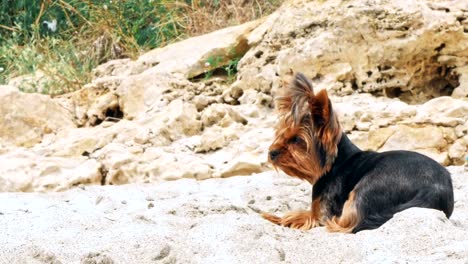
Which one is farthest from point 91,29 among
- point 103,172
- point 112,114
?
point 103,172

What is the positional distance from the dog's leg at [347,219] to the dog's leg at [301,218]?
0.42ft

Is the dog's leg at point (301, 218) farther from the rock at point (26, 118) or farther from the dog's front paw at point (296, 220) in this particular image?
the rock at point (26, 118)

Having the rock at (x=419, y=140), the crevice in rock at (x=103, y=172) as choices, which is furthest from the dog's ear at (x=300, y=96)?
the crevice in rock at (x=103, y=172)

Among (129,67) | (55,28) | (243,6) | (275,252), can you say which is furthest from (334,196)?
(55,28)

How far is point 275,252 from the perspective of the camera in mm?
4777

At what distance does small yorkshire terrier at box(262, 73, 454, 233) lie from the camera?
5.40 m

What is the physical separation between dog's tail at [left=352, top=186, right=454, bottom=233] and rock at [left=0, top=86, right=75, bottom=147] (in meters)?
3.96

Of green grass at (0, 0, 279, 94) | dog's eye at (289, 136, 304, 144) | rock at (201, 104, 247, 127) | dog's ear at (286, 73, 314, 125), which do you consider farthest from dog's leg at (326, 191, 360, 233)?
green grass at (0, 0, 279, 94)

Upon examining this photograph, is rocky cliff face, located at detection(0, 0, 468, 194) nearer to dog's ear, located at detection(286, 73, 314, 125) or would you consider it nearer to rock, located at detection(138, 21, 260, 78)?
rock, located at detection(138, 21, 260, 78)

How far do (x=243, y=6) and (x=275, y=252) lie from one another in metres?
7.69

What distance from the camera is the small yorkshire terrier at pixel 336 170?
5398 millimetres

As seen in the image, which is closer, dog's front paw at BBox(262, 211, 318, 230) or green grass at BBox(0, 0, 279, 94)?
dog's front paw at BBox(262, 211, 318, 230)

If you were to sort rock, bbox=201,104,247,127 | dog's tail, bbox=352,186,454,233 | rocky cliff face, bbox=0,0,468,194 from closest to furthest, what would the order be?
dog's tail, bbox=352,186,454,233
rocky cliff face, bbox=0,0,468,194
rock, bbox=201,104,247,127

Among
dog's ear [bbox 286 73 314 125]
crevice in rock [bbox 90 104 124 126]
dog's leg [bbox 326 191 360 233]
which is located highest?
dog's ear [bbox 286 73 314 125]
